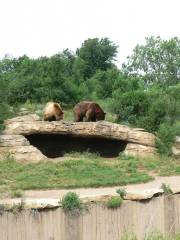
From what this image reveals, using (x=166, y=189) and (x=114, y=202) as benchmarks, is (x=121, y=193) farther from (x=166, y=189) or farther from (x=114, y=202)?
(x=166, y=189)

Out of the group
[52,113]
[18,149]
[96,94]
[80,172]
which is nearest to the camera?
[80,172]

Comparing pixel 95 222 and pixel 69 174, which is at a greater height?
pixel 69 174

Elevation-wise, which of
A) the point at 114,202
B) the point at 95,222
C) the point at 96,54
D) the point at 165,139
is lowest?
the point at 95,222

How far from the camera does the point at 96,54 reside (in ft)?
109

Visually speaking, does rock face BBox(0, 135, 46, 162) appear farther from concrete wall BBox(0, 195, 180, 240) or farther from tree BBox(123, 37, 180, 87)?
tree BBox(123, 37, 180, 87)

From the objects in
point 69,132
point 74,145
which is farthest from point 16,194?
point 74,145

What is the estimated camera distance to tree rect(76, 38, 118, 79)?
1294 inches

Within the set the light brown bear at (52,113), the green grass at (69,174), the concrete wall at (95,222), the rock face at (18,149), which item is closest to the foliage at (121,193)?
the concrete wall at (95,222)

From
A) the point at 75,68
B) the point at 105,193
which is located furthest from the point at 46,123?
the point at 75,68

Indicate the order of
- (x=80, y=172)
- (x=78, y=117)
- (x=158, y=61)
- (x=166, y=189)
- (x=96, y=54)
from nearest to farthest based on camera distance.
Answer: (x=166, y=189), (x=80, y=172), (x=78, y=117), (x=96, y=54), (x=158, y=61)

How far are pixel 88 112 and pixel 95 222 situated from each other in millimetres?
6235

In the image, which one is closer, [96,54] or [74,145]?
[74,145]

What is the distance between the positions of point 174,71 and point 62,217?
1277 inches

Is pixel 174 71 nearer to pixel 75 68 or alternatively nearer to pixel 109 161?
pixel 75 68
